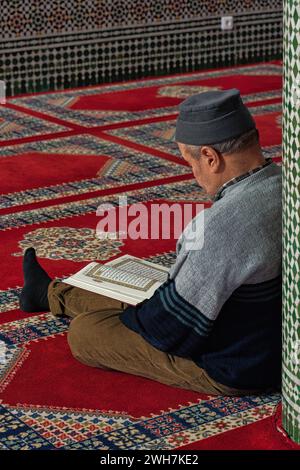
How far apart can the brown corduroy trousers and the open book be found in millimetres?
53

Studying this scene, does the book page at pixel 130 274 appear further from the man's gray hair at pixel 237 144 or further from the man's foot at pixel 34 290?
the man's gray hair at pixel 237 144

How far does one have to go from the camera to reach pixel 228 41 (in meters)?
8.16

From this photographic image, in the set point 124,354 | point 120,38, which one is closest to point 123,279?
point 124,354

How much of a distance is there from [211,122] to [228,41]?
577 centimetres

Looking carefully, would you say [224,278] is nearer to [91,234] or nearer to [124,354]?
[124,354]

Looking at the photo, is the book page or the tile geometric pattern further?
the tile geometric pattern

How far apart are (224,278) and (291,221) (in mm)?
259

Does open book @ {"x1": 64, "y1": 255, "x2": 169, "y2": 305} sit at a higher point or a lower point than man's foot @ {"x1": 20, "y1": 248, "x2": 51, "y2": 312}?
higher

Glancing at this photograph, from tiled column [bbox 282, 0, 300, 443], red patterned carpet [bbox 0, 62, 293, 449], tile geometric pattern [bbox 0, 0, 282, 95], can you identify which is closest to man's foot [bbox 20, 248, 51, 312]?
red patterned carpet [bbox 0, 62, 293, 449]

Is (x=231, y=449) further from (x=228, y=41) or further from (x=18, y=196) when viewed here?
(x=228, y=41)

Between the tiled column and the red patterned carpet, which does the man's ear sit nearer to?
the tiled column

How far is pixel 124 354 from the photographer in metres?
2.74

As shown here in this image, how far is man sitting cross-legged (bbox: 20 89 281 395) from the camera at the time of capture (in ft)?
8.16
